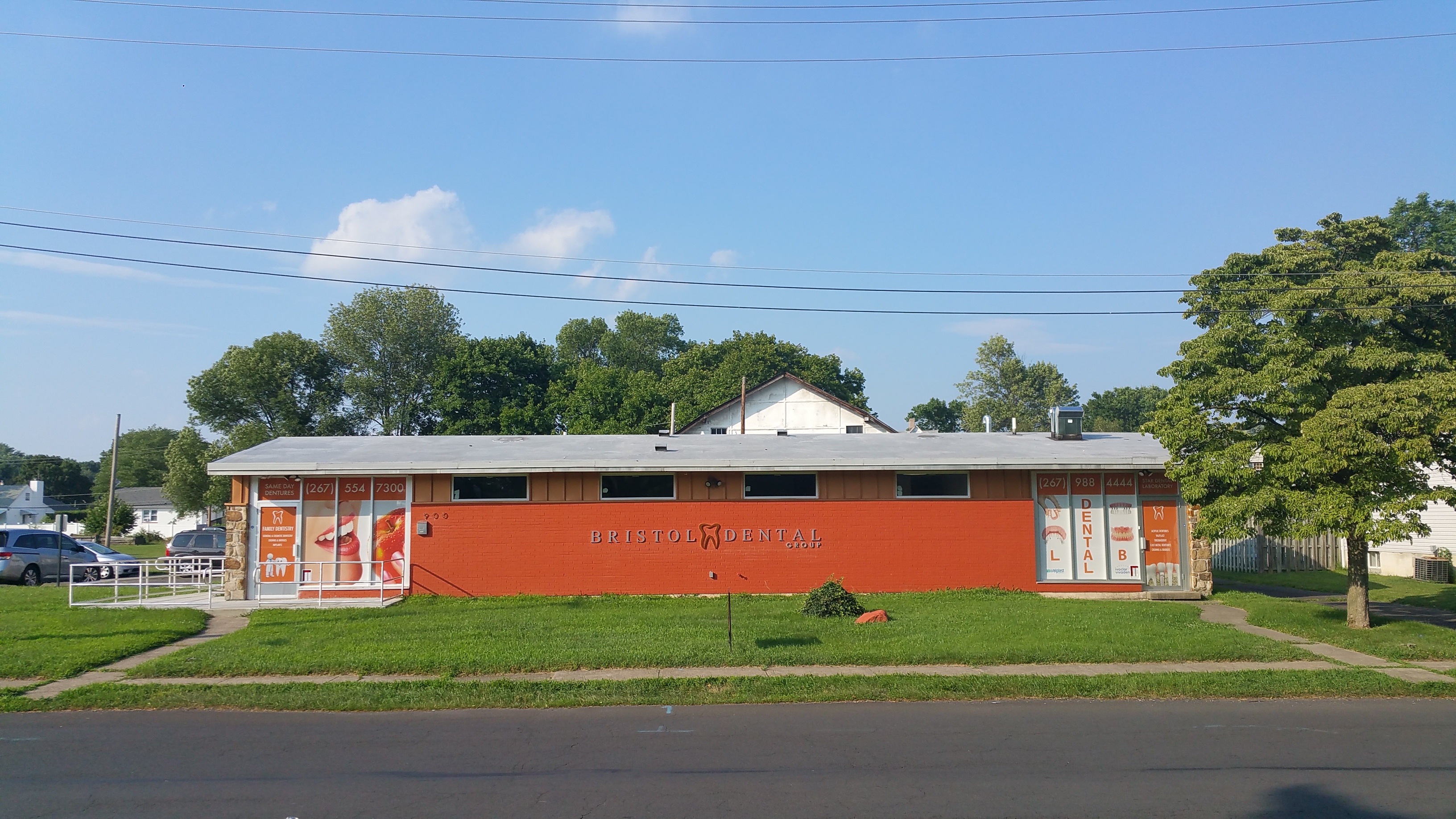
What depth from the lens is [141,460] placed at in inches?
4195

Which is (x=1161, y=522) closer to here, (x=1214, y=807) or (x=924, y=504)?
(x=924, y=504)

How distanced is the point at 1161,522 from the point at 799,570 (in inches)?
328

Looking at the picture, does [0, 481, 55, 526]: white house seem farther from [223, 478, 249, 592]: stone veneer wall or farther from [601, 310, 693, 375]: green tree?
[223, 478, 249, 592]: stone veneer wall

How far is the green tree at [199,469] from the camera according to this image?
197 ft

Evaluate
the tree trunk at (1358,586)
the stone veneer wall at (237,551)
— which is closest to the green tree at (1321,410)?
the tree trunk at (1358,586)

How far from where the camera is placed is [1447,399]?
46.0ft

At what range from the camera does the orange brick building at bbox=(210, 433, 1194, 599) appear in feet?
66.4

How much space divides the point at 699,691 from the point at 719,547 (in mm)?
9150

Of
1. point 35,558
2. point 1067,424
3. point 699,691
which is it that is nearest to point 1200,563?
point 1067,424

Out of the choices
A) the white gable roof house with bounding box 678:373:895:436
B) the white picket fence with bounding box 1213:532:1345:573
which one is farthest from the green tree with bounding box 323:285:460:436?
the white picket fence with bounding box 1213:532:1345:573

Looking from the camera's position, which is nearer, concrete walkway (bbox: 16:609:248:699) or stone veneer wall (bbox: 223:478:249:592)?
concrete walkway (bbox: 16:609:248:699)

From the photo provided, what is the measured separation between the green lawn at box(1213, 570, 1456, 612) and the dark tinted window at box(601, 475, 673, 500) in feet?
45.7

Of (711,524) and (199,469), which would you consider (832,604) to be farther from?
(199,469)

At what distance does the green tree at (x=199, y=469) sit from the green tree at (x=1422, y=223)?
212 feet
